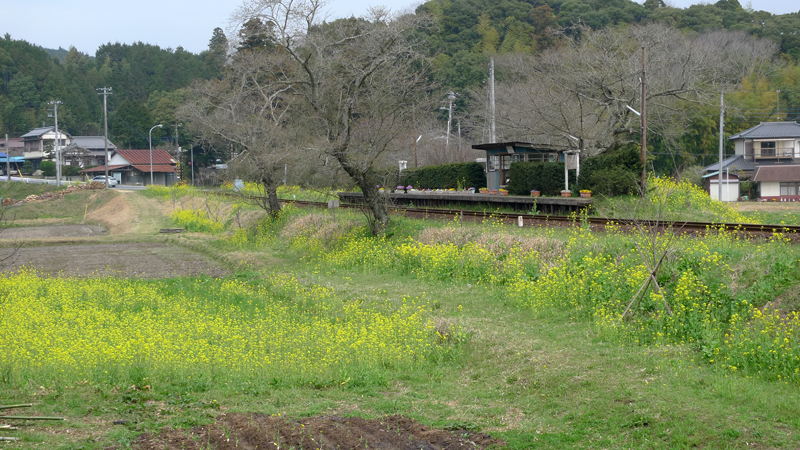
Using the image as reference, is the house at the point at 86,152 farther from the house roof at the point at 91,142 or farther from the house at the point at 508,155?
the house at the point at 508,155

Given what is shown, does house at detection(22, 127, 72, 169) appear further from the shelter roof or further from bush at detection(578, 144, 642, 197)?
bush at detection(578, 144, 642, 197)

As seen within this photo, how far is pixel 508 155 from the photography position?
28.9 meters

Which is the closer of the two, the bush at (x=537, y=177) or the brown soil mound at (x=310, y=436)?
the brown soil mound at (x=310, y=436)

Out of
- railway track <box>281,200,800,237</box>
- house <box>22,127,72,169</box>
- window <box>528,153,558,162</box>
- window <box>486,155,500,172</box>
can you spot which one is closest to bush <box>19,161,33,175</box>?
house <box>22,127,72,169</box>

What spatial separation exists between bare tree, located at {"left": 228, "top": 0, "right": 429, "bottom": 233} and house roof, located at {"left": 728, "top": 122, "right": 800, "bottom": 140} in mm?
36494

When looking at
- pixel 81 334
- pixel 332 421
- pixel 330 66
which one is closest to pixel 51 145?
pixel 330 66

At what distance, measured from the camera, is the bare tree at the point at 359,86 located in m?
19.8

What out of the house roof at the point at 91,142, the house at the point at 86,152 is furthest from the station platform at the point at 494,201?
the house roof at the point at 91,142

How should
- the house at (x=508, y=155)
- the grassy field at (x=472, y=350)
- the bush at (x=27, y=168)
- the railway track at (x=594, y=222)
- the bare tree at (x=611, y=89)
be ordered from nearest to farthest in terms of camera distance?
the grassy field at (x=472, y=350), the railway track at (x=594, y=222), the bare tree at (x=611, y=89), the house at (x=508, y=155), the bush at (x=27, y=168)

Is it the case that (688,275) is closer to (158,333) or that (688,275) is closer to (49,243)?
(158,333)

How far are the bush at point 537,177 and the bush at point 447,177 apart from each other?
5176 millimetres

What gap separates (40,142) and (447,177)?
69223 mm

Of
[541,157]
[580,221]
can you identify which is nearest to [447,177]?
[541,157]

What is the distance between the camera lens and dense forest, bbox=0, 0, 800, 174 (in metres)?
53.9
